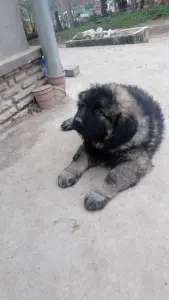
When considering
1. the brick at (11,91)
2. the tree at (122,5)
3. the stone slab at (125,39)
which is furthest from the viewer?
the tree at (122,5)

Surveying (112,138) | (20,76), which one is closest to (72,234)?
(112,138)

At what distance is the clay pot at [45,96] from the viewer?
456cm

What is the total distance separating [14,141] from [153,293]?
276 cm

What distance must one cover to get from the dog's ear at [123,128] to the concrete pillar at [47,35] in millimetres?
2664

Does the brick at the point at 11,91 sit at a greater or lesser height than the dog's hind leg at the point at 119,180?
greater

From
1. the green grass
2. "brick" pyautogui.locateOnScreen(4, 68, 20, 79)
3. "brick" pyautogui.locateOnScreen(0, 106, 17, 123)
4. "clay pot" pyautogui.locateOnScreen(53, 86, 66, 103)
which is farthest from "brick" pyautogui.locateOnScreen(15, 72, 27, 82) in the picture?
the green grass

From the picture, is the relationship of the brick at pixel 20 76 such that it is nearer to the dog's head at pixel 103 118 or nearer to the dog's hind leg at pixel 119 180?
the dog's head at pixel 103 118

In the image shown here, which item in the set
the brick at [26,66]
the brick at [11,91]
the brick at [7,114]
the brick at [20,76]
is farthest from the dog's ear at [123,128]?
the brick at [26,66]


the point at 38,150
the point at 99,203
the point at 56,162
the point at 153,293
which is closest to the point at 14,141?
the point at 38,150

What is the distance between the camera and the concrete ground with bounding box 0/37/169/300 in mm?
1902

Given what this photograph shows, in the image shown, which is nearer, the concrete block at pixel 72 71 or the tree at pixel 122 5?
the concrete block at pixel 72 71

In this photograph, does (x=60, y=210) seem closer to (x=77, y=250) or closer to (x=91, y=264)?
(x=77, y=250)

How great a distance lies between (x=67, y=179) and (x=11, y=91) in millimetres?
2127

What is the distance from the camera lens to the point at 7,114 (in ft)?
13.9
